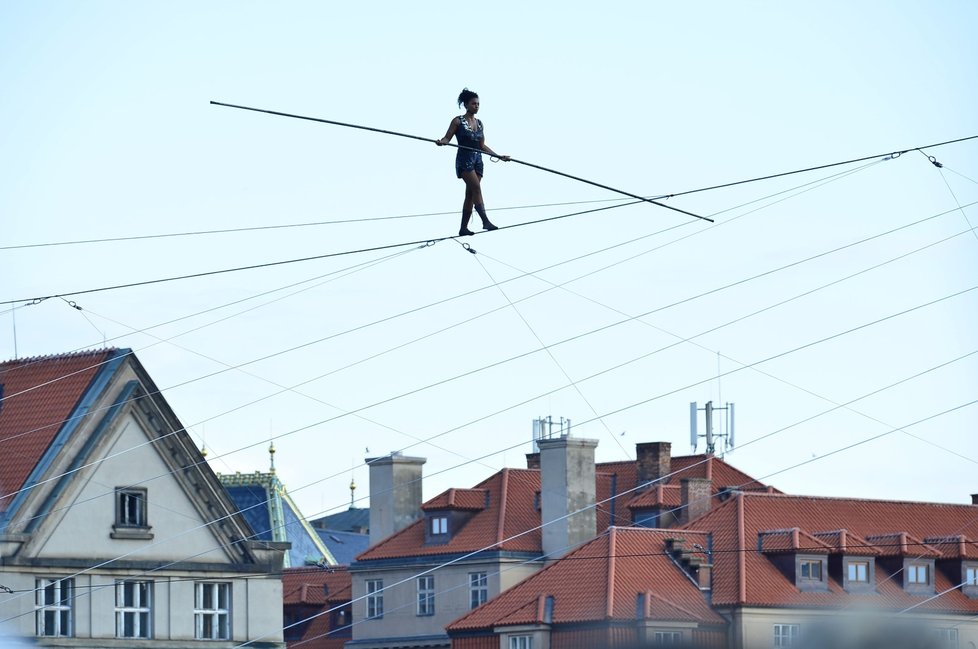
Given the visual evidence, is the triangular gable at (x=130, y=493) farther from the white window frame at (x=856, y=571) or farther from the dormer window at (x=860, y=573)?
the white window frame at (x=856, y=571)

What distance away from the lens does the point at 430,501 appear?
8994 cm

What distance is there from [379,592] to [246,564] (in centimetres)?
2152

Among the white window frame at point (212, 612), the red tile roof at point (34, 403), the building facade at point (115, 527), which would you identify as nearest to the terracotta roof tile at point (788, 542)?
the building facade at point (115, 527)

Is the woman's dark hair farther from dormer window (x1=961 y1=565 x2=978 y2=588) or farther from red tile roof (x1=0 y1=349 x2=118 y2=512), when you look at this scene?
dormer window (x1=961 y1=565 x2=978 y2=588)

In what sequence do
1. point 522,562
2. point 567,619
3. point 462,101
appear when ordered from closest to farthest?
point 462,101 < point 567,619 < point 522,562

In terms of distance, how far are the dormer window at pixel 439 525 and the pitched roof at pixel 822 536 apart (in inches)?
477

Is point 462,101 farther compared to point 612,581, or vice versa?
point 612,581

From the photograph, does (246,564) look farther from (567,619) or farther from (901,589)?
(901,589)

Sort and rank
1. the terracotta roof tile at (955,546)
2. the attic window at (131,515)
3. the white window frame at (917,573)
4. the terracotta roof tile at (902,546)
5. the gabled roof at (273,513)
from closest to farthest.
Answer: the attic window at (131,515) → the white window frame at (917,573) → the terracotta roof tile at (902,546) → the terracotta roof tile at (955,546) → the gabled roof at (273,513)

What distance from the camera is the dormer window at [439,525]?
8981 cm

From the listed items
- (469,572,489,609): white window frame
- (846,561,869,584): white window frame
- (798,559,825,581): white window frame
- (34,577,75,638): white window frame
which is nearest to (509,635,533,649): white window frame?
(798,559,825,581): white window frame

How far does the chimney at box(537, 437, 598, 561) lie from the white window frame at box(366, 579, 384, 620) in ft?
23.5

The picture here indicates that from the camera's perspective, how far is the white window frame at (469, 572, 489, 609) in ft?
283

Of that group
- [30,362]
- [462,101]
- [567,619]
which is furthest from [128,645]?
[462,101]
